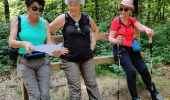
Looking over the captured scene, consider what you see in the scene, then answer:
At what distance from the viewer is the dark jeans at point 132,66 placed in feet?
16.8

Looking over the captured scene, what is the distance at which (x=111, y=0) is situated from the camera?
→ 1767cm

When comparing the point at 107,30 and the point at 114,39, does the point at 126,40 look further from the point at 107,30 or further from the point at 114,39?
the point at 107,30

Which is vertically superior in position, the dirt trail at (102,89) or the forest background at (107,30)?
the forest background at (107,30)

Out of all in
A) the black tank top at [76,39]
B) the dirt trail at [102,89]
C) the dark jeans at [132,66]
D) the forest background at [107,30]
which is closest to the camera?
the black tank top at [76,39]

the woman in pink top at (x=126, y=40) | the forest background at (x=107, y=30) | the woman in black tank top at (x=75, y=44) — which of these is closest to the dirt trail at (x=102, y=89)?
the forest background at (x=107, y=30)

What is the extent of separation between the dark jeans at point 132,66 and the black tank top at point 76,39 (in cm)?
75

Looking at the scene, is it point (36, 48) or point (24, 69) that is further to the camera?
point (24, 69)

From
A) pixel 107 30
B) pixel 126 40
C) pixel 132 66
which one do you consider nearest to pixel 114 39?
pixel 126 40

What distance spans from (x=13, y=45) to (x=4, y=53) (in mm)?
4787

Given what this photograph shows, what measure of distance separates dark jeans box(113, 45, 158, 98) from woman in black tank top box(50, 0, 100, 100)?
66 centimetres

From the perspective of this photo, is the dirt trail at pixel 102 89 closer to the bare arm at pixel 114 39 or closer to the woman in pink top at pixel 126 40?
the woman in pink top at pixel 126 40

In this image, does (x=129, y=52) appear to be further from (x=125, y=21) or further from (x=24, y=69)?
(x=24, y=69)

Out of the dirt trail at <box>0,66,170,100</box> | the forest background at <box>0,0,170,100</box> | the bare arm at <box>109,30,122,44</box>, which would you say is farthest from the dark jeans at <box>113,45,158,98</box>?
the forest background at <box>0,0,170,100</box>

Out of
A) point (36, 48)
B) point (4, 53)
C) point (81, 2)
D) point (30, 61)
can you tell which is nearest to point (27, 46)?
point (36, 48)
